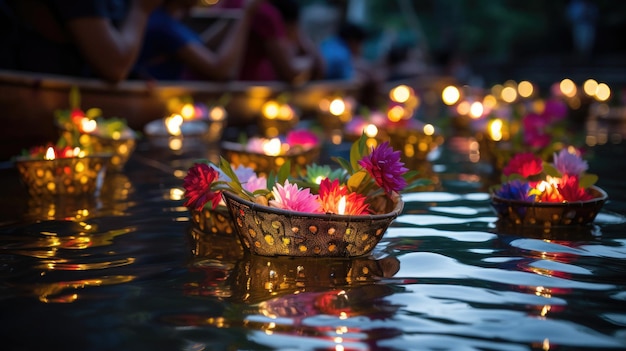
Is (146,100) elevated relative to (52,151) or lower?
elevated

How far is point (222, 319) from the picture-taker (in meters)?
2.39

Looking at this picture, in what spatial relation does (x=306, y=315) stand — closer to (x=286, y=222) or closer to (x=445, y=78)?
(x=286, y=222)

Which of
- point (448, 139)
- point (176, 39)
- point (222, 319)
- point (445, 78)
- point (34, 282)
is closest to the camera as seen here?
point (222, 319)

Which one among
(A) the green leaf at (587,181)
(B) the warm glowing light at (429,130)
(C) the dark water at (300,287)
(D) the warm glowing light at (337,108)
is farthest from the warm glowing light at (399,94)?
(A) the green leaf at (587,181)

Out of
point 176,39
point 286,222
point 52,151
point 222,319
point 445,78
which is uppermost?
point 445,78

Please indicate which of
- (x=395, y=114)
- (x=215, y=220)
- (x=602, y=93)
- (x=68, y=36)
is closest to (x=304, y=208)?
(x=215, y=220)

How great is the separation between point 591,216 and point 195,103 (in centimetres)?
446

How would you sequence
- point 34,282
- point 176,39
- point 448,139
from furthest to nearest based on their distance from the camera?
point 448,139 < point 176,39 < point 34,282

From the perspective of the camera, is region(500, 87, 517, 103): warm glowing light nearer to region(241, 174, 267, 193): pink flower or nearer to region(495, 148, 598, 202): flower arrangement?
region(495, 148, 598, 202): flower arrangement

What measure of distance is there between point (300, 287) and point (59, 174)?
1848 mm

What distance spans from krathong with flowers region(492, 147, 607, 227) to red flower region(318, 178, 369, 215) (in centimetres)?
90

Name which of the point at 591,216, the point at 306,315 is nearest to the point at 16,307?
the point at 306,315

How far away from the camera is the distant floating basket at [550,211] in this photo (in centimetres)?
359

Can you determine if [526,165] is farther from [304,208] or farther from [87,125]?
[87,125]
